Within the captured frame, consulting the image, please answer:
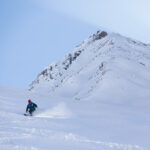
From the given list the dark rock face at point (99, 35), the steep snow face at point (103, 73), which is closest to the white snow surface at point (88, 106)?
the steep snow face at point (103, 73)

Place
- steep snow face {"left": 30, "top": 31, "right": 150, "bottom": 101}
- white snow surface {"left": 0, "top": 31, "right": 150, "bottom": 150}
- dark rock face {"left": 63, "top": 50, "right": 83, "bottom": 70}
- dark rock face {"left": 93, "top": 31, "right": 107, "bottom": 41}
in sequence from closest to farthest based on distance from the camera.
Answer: white snow surface {"left": 0, "top": 31, "right": 150, "bottom": 150}, steep snow face {"left": 30, "top": 31, "right": 150, "bottom": 101}, dark rock face {"left": 63, "top": 50, "right": 83, "bottom": 70}, dark rock face {"left": 93, "top": 31, "right": 107, "bottom": 41}

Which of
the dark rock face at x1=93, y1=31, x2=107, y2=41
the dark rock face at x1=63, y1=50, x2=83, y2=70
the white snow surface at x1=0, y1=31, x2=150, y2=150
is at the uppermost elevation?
the dark rock face at x1=93, y1=31, x2=107, y2=41

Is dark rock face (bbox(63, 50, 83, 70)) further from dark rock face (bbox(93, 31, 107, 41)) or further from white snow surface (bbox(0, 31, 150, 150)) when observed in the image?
dark rock face (bbox(93, 31, 107, 41))

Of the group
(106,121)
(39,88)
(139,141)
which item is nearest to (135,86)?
(106,121)

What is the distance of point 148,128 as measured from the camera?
10773mm

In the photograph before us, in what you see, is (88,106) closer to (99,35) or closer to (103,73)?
(103,73)

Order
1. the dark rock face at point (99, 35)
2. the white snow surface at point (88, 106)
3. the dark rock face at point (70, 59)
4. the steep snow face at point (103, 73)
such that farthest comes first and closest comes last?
the dark rock face at point (99, 35), the dark rock face at point (70, 59), the steep snow face at point (103, 73), the white snow surface at point (88, 106)

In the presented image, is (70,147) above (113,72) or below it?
below

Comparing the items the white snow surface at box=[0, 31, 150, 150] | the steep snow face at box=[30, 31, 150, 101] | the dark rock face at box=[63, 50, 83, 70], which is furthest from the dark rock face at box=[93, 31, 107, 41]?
the dark rock face at box=[63, 50, 83, 70]

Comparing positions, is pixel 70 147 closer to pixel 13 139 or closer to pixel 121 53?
pixel 13 139

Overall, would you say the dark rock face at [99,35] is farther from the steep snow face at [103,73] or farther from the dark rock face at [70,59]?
the dark rock face at [70,59]

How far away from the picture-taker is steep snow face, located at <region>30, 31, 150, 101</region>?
42719 millimetres

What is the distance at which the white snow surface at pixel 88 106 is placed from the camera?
24.6 feet

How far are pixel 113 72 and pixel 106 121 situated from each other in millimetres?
37124
